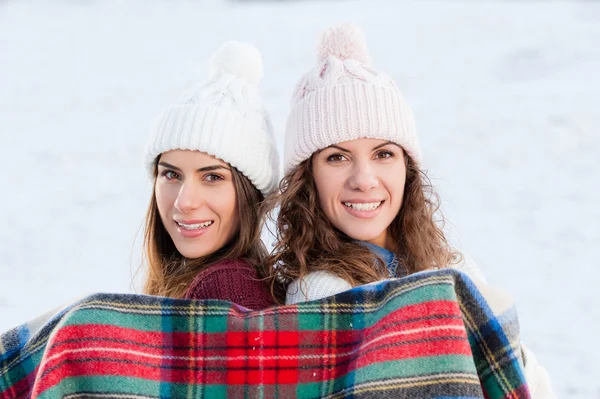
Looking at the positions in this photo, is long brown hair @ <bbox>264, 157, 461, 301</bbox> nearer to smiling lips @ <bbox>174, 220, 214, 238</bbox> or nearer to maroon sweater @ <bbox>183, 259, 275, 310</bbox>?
maroon sweater @ <bbox>183, 259, 275, 310</bbox>

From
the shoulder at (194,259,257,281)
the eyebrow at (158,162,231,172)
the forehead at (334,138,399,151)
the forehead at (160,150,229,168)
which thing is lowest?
the shoulder at (194,259,257,281)

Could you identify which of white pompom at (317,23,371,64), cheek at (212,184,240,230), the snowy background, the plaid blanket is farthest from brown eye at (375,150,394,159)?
the snowy background

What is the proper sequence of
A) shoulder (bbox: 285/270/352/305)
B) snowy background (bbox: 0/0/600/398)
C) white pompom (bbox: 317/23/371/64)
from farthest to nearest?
snowy background (bbox: 0/0/600/398) < white pompom (bbox: 317/23/371/64) < shoulder (bbox: 285/270/352/305)

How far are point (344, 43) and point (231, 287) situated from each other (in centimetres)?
103

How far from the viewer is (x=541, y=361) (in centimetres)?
403

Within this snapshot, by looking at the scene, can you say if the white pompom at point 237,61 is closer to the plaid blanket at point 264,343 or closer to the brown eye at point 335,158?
Result: the brown eye at point 335,158

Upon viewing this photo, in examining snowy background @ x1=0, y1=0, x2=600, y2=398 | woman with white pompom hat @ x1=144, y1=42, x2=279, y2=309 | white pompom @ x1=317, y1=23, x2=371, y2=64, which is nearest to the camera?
woman with white pompom hat @ x1=144, y1=42, x2=279, y2=309

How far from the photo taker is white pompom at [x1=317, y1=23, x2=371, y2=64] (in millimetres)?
2883

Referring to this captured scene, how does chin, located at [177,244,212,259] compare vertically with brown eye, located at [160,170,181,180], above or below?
below

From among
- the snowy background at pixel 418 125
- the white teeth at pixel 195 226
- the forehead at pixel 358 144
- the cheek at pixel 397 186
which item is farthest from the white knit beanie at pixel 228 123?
the snowy background at pixel 418 125

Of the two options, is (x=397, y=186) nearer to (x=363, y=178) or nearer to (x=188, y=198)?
(x=363, y=178)

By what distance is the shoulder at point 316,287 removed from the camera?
2439 millimetres

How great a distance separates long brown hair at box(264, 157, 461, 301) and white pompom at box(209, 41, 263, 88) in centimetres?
48

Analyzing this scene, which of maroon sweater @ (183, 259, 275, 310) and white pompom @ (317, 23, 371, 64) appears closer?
maroon sweater @ (183, 259, 275, 310)
